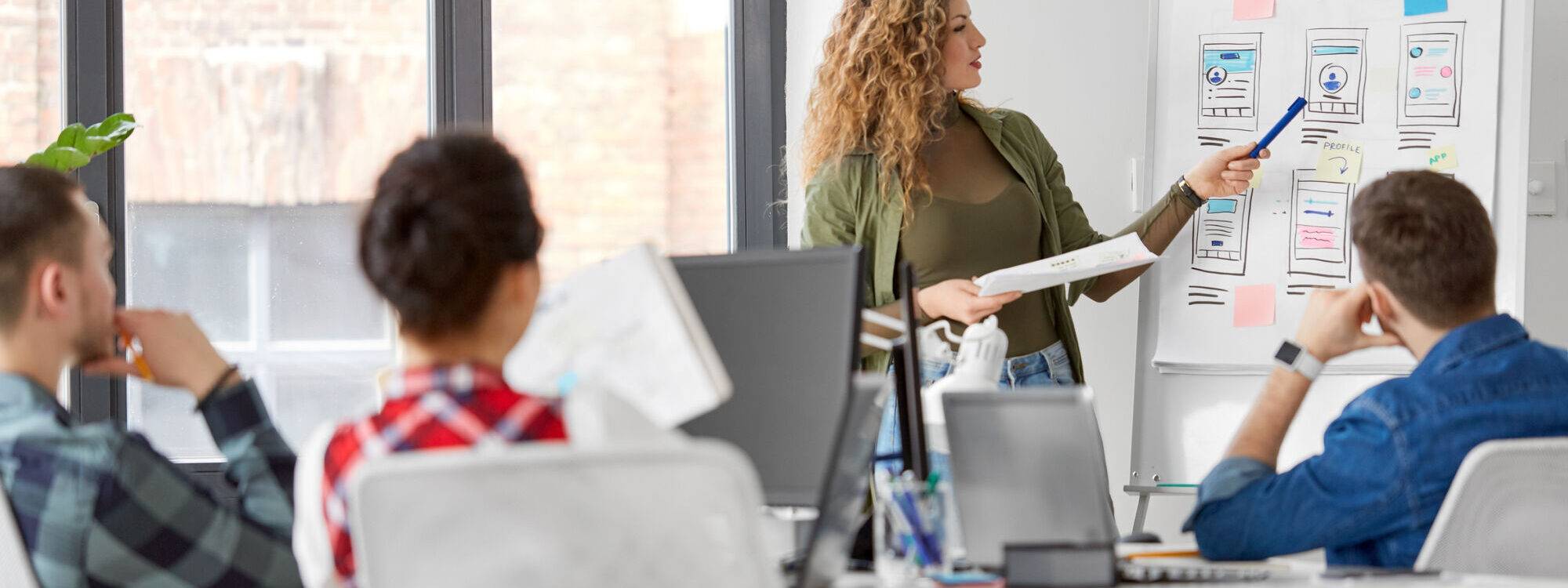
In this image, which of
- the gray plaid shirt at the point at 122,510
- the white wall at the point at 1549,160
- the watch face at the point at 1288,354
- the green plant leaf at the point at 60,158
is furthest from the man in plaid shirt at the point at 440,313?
the white wall at the point at 1549,160

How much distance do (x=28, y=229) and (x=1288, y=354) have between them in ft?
4.76

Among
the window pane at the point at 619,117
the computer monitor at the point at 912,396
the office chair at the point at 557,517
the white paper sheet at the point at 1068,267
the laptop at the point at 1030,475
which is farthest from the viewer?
the window pane at the point at 619,117

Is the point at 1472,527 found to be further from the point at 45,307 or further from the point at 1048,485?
the point at 45,307

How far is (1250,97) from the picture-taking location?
113 inches

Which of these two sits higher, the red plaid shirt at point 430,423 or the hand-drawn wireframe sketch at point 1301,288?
the hand-drawn wireframe sketch at point 1301,288

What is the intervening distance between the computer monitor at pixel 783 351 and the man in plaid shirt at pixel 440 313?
19.2 inches

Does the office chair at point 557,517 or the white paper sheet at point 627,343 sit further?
the white paper sheet at point 627,343

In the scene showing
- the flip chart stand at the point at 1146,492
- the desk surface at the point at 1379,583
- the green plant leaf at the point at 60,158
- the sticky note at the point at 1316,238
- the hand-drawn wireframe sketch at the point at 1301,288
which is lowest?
the flip chart stand at the point at 1146,492

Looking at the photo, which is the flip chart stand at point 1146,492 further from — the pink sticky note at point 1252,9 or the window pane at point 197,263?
the window pane at point 197,263

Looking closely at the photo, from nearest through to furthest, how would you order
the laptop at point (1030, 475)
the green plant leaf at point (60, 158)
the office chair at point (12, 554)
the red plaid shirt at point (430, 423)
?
the red plaid shirt at point (430, 423), the office chair at point (12, 554), the laptop at point (1030, 475), the green plant leaf at point (60, 158)

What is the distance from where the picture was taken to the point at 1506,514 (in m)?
1.40

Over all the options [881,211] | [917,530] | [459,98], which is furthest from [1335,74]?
[459,98]

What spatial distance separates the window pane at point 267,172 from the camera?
3.39m

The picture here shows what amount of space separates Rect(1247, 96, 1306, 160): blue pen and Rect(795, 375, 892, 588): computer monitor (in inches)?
71.1
